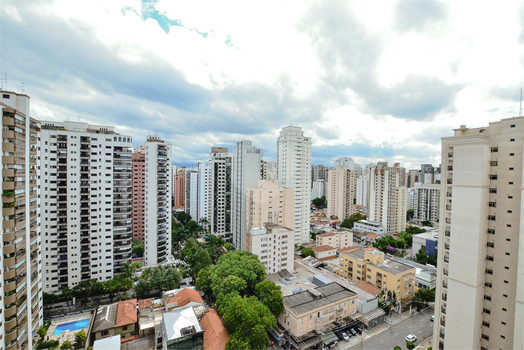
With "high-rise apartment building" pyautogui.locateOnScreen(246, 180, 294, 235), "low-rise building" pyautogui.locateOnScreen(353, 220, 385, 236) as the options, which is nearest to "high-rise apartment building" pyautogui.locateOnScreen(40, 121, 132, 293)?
"high-rise apartment building" pyautogui.locateOnScreen(246, 180, 294, 235)

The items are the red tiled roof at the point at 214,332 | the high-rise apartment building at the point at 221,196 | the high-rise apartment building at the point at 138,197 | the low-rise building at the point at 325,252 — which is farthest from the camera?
the high-rise apartment building at the point at 221,196

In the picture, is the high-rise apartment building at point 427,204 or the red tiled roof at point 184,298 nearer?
the red tiled roof at point 184,298

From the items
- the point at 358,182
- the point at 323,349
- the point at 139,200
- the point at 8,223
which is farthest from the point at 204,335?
the point at 358,182

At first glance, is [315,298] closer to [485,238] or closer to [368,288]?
[368,288]

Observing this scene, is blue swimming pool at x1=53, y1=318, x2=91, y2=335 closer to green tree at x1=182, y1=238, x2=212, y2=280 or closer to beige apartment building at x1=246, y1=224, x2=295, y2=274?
green tree at x1=182, y1=238, x2=212, y2=280

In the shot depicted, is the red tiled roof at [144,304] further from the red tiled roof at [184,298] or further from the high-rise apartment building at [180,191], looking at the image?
the high-rise apartment building at [180,191]

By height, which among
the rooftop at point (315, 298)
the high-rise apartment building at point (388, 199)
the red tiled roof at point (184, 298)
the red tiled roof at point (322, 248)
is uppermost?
the high-rise apartment building at point (388, 199)

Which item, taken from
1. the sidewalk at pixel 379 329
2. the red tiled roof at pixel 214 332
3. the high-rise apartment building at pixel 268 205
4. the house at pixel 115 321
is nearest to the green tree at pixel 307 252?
the high-rise apartment building at pixel 268 205

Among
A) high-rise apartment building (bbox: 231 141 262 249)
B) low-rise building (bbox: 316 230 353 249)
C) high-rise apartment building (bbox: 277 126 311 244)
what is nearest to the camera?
high-rise apartment building (bbox: 231 141 262 249)
